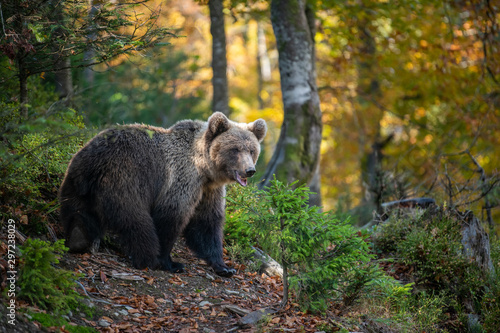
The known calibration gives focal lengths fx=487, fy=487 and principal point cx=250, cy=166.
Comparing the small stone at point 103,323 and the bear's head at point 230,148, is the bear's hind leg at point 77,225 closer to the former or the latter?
the small stone at point 103,323

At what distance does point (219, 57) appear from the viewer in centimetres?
1124

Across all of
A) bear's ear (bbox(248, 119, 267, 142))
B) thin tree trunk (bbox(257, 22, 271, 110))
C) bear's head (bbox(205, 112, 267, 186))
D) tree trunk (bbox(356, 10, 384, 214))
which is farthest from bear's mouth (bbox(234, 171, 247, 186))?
thin tree trunk (bbox(257, 22, 271, 110))

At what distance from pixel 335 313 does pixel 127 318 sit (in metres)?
2.28

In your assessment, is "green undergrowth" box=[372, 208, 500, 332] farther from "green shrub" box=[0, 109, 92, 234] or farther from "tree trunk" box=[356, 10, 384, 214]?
"tree trunk" box=[356, 10, 384, 214]

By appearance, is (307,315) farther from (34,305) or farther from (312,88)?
(312,88)

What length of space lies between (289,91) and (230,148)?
4.16 m

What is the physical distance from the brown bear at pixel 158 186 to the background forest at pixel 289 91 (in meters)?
0.42

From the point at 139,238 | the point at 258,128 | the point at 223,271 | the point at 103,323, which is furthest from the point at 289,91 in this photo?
the point at 103,323

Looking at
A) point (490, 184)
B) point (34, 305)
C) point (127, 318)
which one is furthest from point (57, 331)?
point (490, 184)

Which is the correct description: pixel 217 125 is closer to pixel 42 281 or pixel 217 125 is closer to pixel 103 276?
pixel 103 276

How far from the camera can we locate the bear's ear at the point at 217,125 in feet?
21.0

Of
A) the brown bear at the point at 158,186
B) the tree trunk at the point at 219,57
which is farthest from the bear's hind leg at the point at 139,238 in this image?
the tree trunk at the point at 219,57

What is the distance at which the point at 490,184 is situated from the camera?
8.62m

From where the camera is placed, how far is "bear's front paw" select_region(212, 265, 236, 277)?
21.2ft
